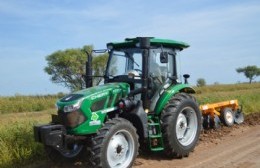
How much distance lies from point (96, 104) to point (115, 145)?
0.82 meters

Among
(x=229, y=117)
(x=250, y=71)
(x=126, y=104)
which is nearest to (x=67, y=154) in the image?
(x=126, y=104)

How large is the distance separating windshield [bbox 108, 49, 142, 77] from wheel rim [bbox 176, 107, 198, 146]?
4.76ft

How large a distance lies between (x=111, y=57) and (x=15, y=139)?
8.74 ft

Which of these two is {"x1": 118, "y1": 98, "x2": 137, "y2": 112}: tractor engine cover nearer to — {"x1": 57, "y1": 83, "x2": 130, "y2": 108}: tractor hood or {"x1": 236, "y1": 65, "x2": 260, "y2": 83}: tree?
{"x1": 57, "y1": 83, "x2": 130, "y2": 108}: tractor hood

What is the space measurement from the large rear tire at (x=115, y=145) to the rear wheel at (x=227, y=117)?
5325 millimetres

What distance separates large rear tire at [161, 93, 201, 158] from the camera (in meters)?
8.47

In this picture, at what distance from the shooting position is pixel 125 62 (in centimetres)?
901

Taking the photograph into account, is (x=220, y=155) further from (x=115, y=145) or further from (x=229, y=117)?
(x=229, y=117)

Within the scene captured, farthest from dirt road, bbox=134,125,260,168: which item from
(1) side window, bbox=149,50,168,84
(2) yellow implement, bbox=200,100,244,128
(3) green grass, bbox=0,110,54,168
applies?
(3) green grass, bbox=0,110,54,168

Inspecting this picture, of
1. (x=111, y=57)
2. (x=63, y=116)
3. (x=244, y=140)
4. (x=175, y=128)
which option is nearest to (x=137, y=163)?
(x=175, y=128)

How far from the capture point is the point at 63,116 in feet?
24.5

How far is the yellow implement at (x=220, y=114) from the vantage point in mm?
11773

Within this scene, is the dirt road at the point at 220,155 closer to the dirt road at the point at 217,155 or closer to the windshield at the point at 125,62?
the dirt road at the point at 217,155

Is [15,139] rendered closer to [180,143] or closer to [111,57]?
[111,57]
